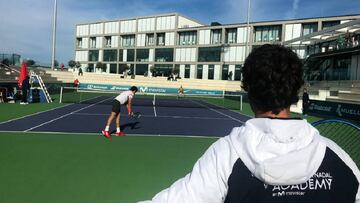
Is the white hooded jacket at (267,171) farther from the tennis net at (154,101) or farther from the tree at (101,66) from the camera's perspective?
the tree at (101,66)

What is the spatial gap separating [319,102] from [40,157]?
2079cm

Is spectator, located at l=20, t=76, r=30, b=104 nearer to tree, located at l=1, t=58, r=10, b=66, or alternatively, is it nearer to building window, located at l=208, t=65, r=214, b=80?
tree, located at l=1, t=58, r=10, b=66

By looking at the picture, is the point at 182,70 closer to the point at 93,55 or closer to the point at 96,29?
the point at 93,55

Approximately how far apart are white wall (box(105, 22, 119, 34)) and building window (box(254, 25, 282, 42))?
3560 cm

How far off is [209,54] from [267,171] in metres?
76.4

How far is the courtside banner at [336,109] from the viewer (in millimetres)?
20658

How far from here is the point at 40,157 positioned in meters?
9.06

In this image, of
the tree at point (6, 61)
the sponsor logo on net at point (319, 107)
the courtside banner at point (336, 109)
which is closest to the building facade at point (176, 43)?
the tree at point (6, 61)

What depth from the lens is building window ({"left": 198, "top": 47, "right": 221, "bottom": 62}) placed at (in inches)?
2990

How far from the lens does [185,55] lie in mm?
80625

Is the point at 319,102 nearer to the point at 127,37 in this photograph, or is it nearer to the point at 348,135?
the point at 348,135

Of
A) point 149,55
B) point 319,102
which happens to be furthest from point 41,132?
point 149,55

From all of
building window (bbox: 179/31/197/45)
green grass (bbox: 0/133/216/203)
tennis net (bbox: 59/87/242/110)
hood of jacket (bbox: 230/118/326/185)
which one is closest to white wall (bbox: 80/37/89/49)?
building window (bbox: 179/31/197/45)

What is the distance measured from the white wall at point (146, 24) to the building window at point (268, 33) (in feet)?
83.0
